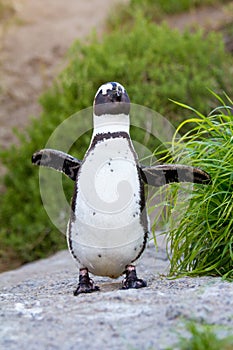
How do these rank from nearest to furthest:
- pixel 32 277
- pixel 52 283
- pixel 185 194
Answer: pixel 185 194
pixel 52 283
pixel 32 277

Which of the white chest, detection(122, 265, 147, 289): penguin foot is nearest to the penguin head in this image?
the white chest

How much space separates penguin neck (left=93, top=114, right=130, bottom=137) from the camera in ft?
10.0

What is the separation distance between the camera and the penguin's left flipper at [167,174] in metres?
3.08

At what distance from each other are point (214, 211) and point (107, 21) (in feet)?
22.4

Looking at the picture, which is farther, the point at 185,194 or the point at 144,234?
the point at 185,194

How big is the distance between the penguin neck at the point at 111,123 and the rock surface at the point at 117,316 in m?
0.66

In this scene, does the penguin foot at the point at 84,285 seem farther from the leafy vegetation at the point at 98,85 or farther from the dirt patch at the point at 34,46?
the dirt patch at the point at 34,46

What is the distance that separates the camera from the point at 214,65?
22.8 ft

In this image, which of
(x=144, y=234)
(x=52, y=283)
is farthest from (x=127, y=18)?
(x=144, y=234)

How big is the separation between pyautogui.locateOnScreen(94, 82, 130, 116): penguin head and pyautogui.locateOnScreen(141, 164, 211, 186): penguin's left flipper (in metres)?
0.26

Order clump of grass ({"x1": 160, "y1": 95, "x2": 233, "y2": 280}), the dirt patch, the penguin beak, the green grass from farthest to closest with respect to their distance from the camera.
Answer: the green grass < the dirt patch < clump of grass ({"x1": 160, "y1": 95, "x2": 233, "y2": 280}) < the penguin beak

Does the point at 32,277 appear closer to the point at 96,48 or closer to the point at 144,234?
the point at 144,234

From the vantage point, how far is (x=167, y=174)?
309 cm

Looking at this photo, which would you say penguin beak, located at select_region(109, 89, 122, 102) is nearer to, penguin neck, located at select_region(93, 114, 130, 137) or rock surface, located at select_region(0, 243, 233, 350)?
penguin neck, located at select_region(93, 114, 130, 137)
